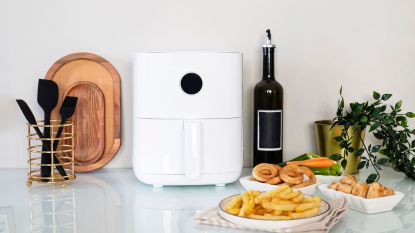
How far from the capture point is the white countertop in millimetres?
1158

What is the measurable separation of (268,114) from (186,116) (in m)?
0.25

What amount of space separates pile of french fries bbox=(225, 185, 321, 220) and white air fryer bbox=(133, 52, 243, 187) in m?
0.29

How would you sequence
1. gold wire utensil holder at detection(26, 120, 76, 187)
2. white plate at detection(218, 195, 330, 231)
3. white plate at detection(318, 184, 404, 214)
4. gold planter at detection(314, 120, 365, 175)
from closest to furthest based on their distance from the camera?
white plate at detection(218, 195, 330, 231) < white plate at detection(318, 184, 404, 214) < gold wire utensil holder at detection(26, 120, 76, 187) < gold planter at detection(314, 120, 365, 175)

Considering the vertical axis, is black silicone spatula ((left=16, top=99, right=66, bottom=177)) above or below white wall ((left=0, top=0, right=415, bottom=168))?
below

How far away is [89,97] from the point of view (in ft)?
5.36

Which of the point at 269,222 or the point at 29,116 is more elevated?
the point at 29,116

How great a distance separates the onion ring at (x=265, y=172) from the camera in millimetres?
1392

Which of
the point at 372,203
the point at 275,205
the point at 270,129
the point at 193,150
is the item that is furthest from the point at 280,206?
the point at 270,129

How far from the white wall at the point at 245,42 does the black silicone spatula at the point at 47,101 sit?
0.11m

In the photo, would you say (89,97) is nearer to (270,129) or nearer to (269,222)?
(270,129)

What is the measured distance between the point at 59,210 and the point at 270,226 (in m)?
0.44

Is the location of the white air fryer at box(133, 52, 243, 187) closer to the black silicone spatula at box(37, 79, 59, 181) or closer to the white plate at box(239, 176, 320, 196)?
the white plate at box(239, 176, 320, 196)

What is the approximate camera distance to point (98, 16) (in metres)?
1.64

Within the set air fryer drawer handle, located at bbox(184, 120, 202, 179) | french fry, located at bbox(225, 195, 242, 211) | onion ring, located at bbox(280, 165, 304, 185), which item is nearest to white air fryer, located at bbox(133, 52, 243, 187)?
air fryer drawer handle, located at bbox(184, 120, 202, 179)
